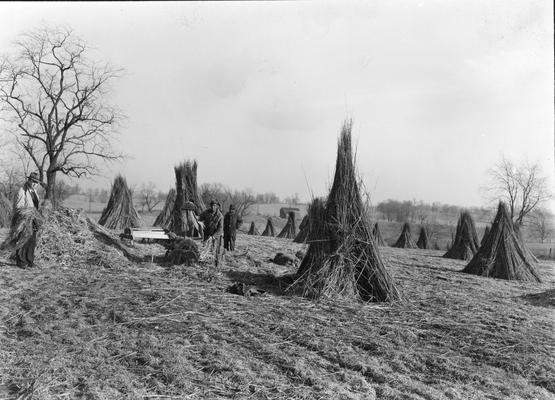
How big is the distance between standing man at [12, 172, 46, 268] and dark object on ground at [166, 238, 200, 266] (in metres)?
2.09

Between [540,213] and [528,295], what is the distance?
123 feet

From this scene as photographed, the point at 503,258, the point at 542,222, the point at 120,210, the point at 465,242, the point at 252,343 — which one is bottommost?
the point at 252,343

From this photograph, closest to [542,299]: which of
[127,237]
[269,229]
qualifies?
[127,237]

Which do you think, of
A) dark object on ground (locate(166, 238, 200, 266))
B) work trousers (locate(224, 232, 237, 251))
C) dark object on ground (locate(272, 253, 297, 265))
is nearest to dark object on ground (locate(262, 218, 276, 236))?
work trousers (locate(224, 232, 237, 251))

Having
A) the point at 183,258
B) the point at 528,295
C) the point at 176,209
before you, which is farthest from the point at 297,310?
the point at 176,209

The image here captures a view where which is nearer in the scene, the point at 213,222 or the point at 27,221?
the point at 27,221

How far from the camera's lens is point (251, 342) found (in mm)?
3793

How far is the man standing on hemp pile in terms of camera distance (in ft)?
21.3

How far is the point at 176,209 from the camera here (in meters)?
12.1

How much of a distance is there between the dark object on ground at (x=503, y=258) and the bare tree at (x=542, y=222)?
3352cm

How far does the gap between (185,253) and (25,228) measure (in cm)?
236

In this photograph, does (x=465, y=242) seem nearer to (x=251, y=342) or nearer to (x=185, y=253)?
(x=185, y=253)

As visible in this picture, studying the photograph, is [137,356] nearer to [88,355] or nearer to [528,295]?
[88,355]

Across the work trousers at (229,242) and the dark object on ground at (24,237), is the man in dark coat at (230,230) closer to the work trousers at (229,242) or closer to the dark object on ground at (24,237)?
the work trousers at (229,242)
